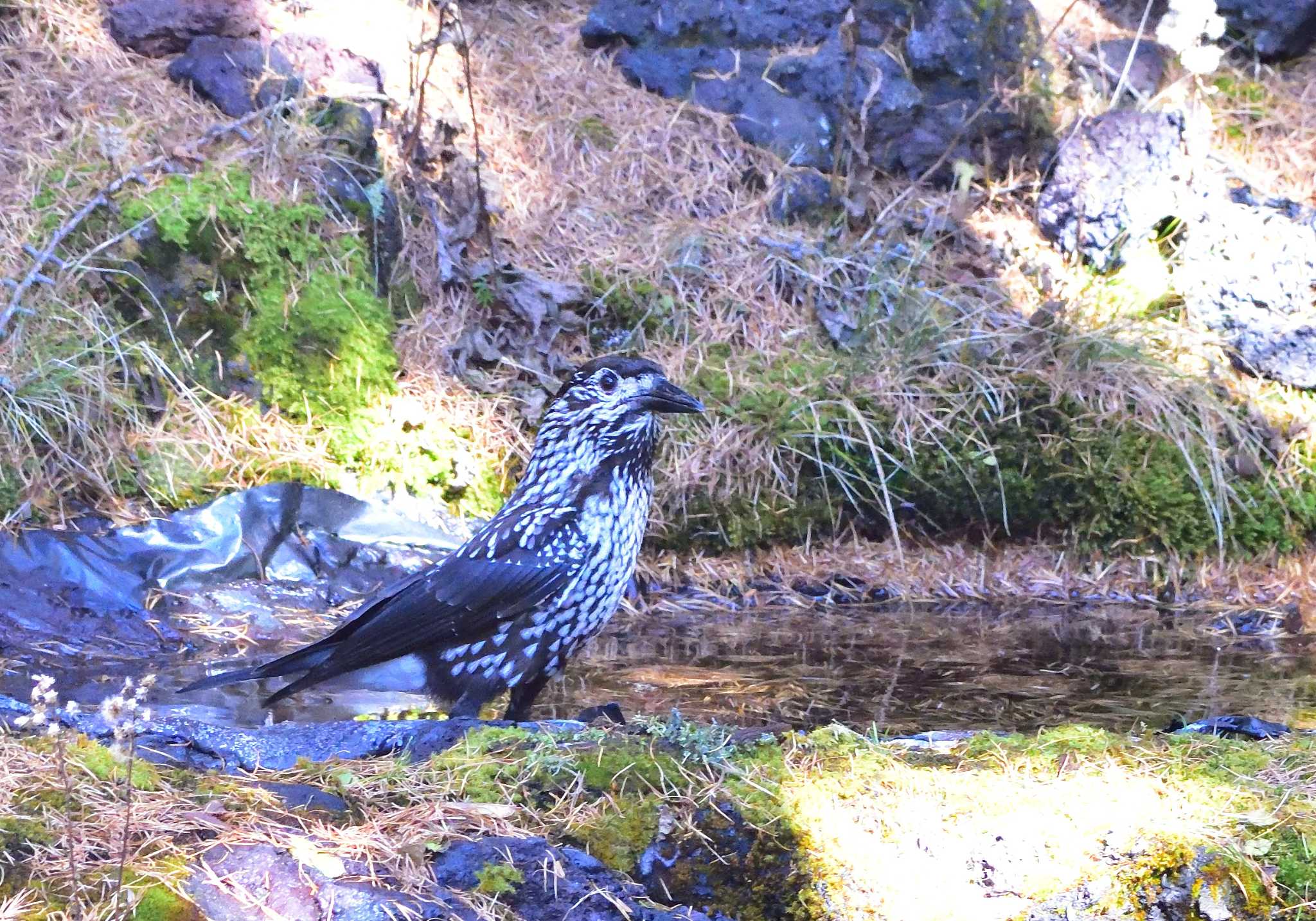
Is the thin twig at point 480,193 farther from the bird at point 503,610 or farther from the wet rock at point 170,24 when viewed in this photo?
the bird at point 503,610

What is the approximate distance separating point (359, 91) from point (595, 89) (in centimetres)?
172

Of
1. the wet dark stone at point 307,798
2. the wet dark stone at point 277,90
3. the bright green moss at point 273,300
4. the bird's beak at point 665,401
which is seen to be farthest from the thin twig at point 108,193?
the wet dark stone at point 307,798

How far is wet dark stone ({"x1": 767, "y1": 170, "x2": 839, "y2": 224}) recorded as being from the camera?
25.7ft

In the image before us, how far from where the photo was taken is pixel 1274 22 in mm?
8969

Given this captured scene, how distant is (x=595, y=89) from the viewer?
836 cm

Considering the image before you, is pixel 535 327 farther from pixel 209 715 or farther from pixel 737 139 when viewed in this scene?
pixel 209 715

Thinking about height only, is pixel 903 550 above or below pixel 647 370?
below

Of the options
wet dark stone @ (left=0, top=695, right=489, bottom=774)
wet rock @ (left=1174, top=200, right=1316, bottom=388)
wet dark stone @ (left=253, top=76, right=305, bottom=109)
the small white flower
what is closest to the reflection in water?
wet dark stone @ (left=0, top=695, right=489, bottom=774)

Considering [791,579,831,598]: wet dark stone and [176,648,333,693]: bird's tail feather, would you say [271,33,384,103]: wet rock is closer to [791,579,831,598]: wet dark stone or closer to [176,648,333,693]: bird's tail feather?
[791,579,831,598]: wet dark stone

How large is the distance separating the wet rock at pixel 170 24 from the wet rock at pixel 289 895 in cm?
610

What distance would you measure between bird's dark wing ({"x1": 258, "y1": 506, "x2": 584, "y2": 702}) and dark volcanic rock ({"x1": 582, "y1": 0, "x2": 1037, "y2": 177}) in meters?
4.50

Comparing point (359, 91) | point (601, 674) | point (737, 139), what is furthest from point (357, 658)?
point (737, 139)

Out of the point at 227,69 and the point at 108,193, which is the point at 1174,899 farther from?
the point at 227,69

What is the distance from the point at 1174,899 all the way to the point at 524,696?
2.26m
